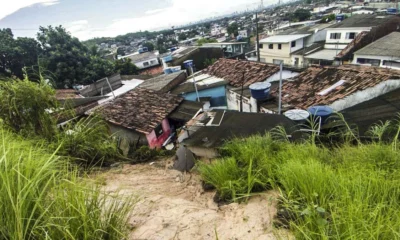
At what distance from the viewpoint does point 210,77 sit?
1828 cm

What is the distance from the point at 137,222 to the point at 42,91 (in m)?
3.65

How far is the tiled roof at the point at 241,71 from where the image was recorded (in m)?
15.7

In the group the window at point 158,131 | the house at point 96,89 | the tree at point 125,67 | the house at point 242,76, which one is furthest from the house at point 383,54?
the tree at point 125,67

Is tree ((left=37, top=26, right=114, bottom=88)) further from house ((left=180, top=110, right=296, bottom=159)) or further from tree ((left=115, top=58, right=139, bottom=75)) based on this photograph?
house ((left=180, top=110, right=296, bottom=159))

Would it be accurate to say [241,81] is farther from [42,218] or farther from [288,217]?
[42,218]

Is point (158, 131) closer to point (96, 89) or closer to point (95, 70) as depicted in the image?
point (96, 89)

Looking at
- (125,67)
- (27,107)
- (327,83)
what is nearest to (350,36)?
(327,83)

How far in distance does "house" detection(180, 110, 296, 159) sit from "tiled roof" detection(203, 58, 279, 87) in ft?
27.3

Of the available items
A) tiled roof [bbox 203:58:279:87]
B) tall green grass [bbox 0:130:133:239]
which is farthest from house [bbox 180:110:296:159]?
tiled roof [bbox 203:58:279:87]

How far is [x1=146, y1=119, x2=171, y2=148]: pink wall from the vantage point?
10547 mm

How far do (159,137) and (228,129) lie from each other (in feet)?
18.9

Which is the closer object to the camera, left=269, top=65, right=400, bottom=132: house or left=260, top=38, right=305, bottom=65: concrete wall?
left=269, top=65, right=400, bottom=132: house

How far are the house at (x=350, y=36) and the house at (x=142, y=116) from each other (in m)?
20.2

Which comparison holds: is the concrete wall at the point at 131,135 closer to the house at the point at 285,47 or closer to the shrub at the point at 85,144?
the shrub at the point at 85,144
